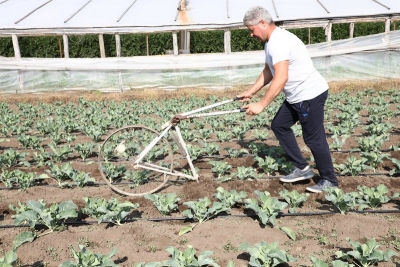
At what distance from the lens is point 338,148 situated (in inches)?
253

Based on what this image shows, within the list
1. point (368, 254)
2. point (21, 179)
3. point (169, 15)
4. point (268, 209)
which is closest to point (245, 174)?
point (268, 209)

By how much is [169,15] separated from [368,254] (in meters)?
14.1

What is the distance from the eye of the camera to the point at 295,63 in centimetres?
439

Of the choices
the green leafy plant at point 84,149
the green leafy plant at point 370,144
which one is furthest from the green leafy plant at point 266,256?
the green leafy plant at point 84,149

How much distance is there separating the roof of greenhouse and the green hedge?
1.30 meters

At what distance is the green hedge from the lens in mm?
17484

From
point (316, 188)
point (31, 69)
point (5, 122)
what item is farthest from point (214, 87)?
point (316, 188)

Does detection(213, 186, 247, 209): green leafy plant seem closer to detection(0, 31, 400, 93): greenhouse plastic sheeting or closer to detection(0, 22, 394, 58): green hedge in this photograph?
detection(0, 31, 400, 93): greenhouse plastic sheeting

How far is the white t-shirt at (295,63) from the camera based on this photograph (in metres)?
4.24

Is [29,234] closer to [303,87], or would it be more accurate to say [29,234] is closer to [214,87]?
[303,87]

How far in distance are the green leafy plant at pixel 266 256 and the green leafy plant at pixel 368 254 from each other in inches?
17.9

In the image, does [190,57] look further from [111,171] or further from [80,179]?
[80,179]

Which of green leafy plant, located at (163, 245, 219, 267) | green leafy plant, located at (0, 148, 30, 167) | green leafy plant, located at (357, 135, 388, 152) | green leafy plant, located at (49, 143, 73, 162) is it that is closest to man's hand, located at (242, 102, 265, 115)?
green leafy plant, located at (163, 245, 219, 267)

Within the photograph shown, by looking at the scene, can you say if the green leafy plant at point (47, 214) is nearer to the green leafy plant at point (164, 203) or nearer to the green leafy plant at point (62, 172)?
the green leafy plant at point (164, 203)
